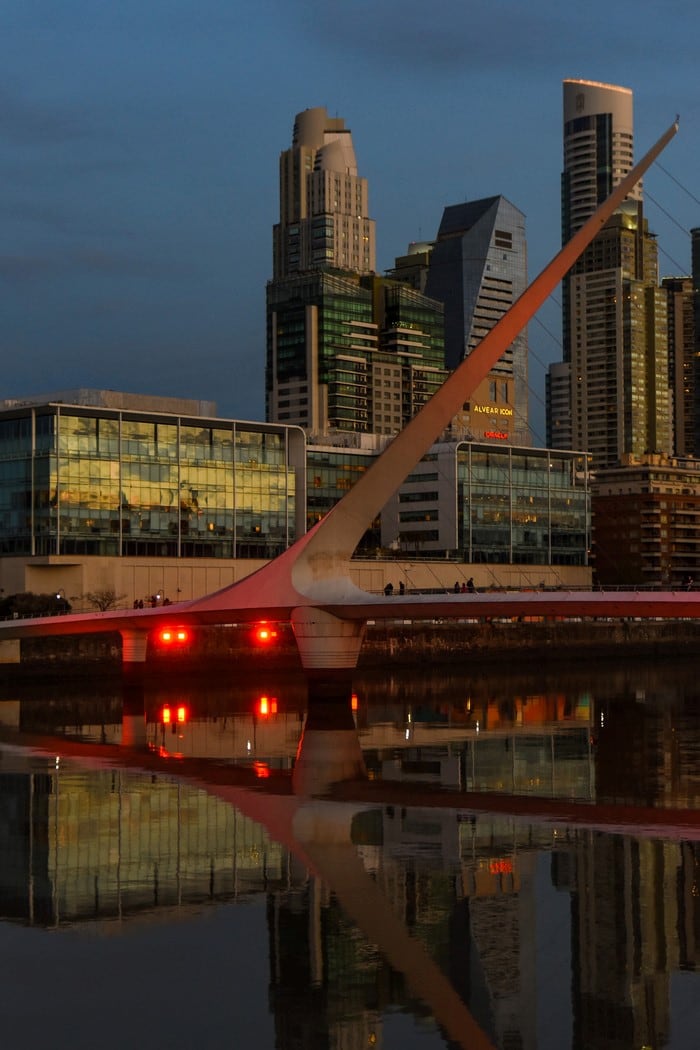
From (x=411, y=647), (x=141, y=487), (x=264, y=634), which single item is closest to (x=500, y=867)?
(x=264, y=634)

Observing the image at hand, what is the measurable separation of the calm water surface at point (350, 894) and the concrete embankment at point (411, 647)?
2220 cm

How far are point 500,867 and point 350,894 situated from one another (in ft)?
8.19

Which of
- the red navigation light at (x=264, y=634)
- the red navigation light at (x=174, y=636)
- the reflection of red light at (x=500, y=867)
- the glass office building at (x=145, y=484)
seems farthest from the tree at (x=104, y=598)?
the reflection of red light at (x=500, y=867)

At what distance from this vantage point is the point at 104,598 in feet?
230

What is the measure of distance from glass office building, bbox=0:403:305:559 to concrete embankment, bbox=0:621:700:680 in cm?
1196

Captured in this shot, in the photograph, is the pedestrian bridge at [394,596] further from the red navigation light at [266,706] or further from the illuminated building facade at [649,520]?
the illuminated building facade at [649,520]

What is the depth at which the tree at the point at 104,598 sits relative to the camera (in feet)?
230

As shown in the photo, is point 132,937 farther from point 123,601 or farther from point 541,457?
point 541,457

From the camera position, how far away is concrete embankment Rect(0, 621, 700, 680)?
191 ft

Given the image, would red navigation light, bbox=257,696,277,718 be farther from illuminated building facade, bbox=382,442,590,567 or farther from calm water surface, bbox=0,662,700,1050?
illuminated building facade, bbox=382,442,590,567

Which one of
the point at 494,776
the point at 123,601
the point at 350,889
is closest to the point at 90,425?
the point at 123,601

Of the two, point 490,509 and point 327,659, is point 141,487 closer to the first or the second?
point 490,509

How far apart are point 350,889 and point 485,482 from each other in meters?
72.9

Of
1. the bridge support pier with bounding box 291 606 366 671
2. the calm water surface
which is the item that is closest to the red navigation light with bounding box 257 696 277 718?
the bridge support pier with bounding box 291 606 366 671
